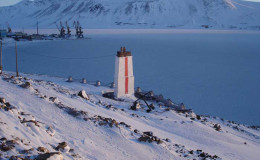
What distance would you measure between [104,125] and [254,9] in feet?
682

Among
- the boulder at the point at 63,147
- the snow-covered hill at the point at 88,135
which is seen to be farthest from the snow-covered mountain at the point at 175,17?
the boulder at the point at 63,147

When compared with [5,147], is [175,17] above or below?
above

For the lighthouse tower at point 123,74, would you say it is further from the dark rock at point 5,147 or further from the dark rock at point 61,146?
the dark rock at point 5,147

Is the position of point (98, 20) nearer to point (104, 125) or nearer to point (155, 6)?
point (155, 6)

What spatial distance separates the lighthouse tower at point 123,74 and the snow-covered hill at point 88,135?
4278 mm

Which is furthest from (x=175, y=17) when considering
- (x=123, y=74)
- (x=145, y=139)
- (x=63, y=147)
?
(x=63, y=147)

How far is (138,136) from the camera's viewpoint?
7992 mm

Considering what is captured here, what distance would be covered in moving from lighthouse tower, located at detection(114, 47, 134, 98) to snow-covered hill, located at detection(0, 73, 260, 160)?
14.0ft

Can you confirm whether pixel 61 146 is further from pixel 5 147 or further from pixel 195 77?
pixel 195 77

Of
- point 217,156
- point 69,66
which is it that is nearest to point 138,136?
point 217,156

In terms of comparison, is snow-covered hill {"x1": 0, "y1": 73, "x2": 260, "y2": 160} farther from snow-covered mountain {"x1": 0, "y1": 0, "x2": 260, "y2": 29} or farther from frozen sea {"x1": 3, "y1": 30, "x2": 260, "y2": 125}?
snow-covered mountain {"x1": 0, "y1": 0, "x2": 260, "y2": 29}

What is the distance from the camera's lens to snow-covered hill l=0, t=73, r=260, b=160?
572 cm

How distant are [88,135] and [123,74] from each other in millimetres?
8756

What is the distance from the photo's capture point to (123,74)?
1578 centimetres
